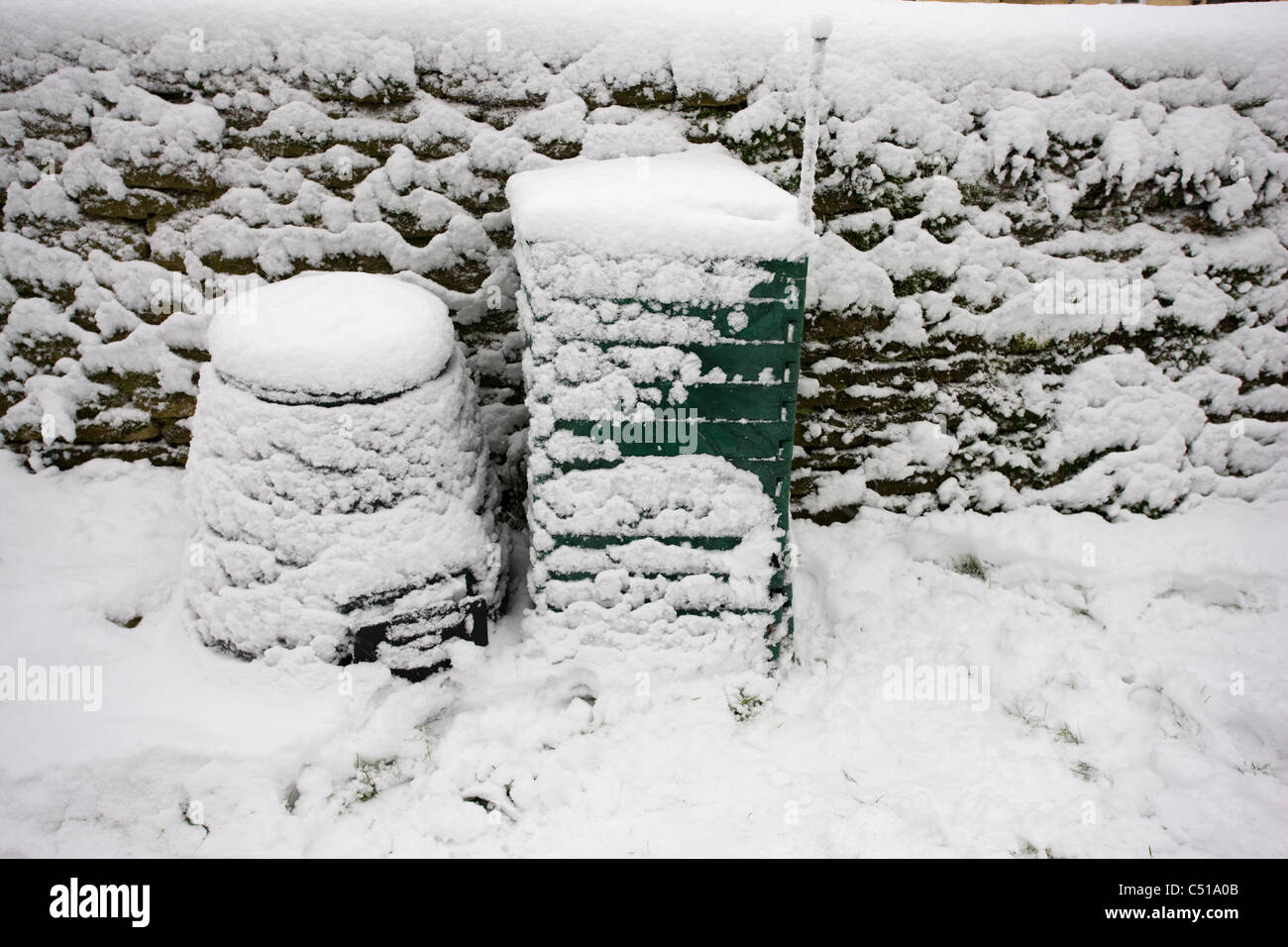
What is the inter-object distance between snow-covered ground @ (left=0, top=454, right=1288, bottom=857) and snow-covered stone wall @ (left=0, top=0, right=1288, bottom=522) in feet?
1.61

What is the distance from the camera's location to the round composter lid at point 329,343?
224 cm

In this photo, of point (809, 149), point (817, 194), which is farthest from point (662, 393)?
point (817, 194)

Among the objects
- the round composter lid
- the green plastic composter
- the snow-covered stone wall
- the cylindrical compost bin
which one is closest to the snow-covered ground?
the cylindrical compost bin

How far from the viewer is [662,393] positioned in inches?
94.1

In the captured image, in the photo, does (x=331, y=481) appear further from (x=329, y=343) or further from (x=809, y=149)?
(x=809, y=149)

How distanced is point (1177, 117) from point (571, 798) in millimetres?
3308

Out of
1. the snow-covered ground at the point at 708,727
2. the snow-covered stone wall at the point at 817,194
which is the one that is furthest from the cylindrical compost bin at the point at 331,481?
the snow-covered stone wall at the point at 817,194

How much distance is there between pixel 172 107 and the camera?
291 cm

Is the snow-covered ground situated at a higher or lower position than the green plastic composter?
lower

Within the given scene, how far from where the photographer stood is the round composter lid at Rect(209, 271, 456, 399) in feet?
7.36

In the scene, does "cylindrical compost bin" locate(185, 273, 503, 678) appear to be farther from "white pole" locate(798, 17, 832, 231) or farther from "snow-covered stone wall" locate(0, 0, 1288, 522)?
"white pole" locate(798, 17, 832, 231)

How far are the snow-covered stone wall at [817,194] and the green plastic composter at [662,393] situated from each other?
1.88 ft

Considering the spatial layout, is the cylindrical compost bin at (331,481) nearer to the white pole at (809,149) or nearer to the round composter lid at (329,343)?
the round composter lid at (329,343)

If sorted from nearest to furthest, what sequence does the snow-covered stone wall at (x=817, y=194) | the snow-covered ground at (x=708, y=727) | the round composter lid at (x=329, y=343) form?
the snow-covered ground at (x=708, y=727), the round composter lid at (x=329, y=343), the snow-covered stone wall at (x=817, y=194)
